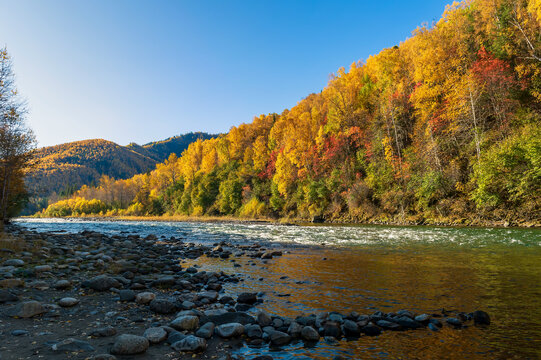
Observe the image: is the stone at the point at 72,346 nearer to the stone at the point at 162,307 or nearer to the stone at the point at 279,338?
the stone at the point at 162,307

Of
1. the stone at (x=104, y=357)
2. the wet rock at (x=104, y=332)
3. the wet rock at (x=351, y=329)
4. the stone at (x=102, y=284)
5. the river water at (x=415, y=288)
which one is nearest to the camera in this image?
the stone at (x=104, y=357)

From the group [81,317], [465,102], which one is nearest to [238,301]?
[81,317]

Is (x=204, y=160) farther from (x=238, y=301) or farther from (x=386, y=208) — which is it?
(x=238, y=301)

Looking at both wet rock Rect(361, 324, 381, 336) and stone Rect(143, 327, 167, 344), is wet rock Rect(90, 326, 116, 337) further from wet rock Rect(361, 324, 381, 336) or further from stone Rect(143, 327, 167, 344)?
wet rock Rect(361, 324, 381, 336)

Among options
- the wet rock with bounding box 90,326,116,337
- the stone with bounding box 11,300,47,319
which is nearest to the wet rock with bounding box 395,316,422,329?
the wet rock with bounding box 90,326,116,337

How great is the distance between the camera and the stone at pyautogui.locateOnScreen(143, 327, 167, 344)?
15.3 ft

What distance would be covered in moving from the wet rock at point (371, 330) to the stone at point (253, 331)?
2.14m

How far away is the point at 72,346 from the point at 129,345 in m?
0.90

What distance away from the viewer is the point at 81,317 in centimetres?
577

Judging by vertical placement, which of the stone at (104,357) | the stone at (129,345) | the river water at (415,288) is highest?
the stone at (104,357)

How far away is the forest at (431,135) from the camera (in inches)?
888

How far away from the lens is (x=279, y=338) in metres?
4.89

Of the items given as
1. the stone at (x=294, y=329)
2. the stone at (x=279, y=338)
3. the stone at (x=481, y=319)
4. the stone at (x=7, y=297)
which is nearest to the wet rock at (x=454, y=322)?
the stone at (x=481, y=319)

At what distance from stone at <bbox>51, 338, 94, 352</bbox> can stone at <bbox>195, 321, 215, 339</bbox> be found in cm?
175
